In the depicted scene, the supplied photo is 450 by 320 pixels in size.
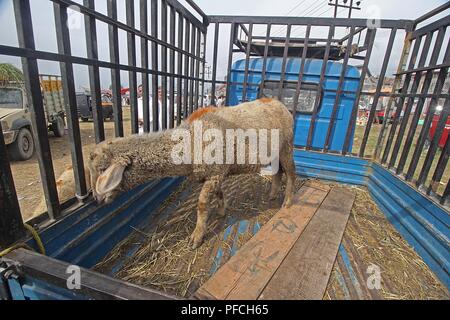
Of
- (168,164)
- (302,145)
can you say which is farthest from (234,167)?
(302,145)

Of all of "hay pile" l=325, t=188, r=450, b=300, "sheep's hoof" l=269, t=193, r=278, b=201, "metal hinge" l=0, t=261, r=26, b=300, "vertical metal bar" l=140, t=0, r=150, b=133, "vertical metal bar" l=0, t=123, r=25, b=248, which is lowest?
"hay pile" l=325, t=188, r=450, b=300

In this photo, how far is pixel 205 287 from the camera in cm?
213

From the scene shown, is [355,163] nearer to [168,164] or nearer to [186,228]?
[186,228]

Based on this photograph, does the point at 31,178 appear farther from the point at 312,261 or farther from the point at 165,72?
the point at 312,261

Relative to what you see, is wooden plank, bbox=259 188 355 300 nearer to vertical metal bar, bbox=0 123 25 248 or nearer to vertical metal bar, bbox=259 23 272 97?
vertical metal bar, bbox=0 123 25 248

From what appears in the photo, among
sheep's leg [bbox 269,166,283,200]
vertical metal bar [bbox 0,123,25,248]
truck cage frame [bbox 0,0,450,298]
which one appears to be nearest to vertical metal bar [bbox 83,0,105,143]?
truck cage frame [bbox 0,0,450,298]

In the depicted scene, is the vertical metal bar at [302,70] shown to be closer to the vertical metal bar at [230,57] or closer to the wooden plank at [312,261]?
the vertical metal bar at [230,57]

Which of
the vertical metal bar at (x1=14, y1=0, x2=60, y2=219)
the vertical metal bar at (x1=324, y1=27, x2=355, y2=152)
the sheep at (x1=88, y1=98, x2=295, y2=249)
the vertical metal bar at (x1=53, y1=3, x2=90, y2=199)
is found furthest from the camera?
the vertical metal bar at (x1=324, y1=27, x2=355, y2=152)

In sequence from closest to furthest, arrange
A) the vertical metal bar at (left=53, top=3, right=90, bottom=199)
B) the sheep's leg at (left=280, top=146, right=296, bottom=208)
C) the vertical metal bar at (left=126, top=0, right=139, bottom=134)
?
1. the vertical metal bar at (left=53, top=3, right=90, bottom=199)
2. the vertical metal bar at (left=126, top=0, right=139, bottom=134)
3. the sheep's leg at (left=280, top=146, right=296, bottom=208)

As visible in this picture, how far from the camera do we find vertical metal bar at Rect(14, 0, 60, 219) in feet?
5.19

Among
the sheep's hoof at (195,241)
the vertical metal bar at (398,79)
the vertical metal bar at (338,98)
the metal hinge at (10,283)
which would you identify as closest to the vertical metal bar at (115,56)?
the sheep's hoof at (195,241)

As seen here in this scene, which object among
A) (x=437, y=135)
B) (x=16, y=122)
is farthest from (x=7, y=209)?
(x=16, y=122)

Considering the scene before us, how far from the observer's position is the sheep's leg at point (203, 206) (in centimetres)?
283

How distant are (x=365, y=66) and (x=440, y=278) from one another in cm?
402
